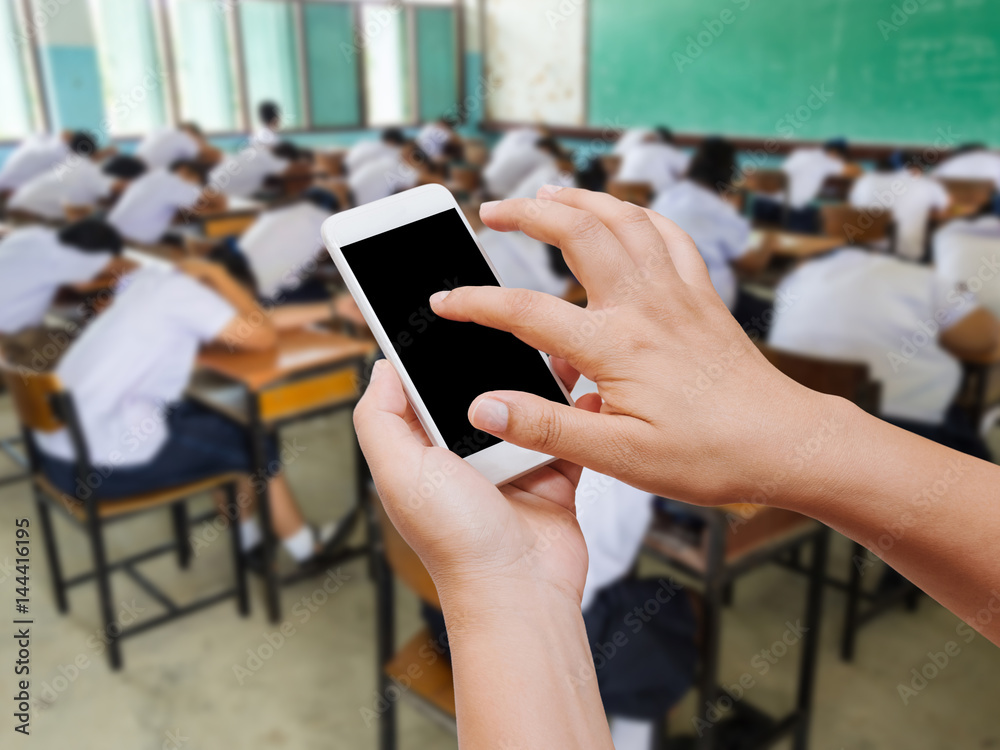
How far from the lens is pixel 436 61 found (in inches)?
453

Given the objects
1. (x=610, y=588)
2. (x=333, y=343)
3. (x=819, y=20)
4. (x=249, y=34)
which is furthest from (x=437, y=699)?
(x=249, y=34)

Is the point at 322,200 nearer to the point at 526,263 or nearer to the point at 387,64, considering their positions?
the point at 526,263

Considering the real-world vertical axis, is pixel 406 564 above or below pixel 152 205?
below

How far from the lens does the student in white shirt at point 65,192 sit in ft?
17.0

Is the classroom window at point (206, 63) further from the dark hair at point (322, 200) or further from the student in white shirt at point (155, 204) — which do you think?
the dark hair at point (322, 200)

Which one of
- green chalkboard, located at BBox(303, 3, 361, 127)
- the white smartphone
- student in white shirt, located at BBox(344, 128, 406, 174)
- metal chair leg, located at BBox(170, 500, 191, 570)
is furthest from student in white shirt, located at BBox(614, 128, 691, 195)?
the white smartphone

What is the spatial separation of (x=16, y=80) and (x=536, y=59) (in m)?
6.31

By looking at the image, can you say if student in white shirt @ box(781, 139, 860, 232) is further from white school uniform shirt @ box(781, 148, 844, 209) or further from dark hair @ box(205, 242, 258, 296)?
dark hair @ box(205, 242, 258, 296)

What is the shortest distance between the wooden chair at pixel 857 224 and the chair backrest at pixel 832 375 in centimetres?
258

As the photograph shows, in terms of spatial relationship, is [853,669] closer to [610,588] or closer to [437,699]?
[610,588]

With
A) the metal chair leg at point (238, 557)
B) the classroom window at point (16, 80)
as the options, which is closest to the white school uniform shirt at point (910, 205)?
the metal chair leg at point (238, 557)

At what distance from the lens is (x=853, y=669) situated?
2332 millimetres

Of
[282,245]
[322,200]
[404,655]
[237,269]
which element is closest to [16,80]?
[322,200]

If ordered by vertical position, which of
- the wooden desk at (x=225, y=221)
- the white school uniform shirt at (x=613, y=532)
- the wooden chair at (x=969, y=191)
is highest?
the wooden chair at (x=969, y=191)
